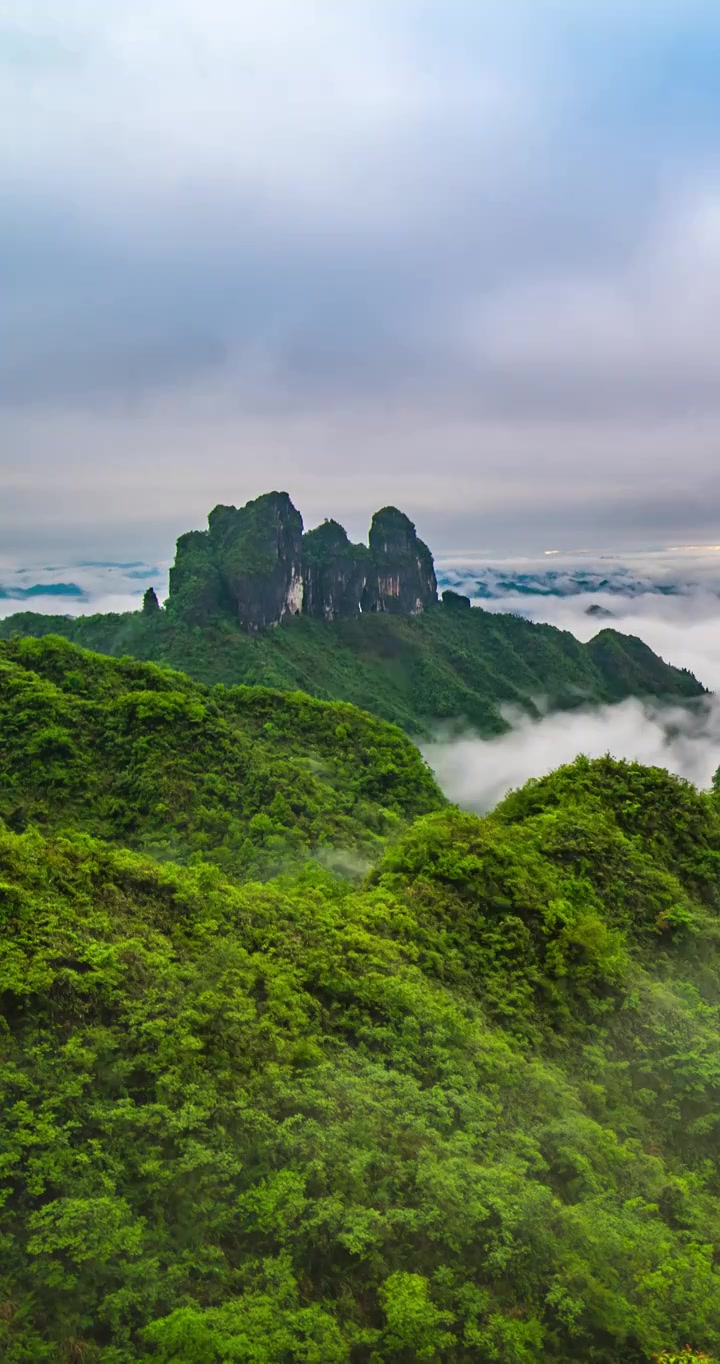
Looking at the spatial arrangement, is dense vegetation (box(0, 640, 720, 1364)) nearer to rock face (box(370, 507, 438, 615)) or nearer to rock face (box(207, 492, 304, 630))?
rock face (box(207, 492, 304, 630))

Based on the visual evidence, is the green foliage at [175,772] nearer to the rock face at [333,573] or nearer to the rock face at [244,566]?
the rock face at [244,566]

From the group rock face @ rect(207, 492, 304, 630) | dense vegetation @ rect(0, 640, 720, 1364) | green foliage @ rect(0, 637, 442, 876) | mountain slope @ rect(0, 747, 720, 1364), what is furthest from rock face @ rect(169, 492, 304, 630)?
mountain slope @ rect(0, 747, 720, 1364)

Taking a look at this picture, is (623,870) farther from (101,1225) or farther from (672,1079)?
(101,1225)

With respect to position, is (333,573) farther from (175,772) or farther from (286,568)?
(175,772)

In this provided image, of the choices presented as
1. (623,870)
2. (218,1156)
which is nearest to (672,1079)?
(623,870)

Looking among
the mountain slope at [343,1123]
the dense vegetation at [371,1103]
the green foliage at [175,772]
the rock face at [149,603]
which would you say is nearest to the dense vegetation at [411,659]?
the rock face at [149,603]

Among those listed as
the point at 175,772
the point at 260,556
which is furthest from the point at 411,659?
the point at 175,772
